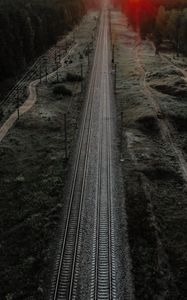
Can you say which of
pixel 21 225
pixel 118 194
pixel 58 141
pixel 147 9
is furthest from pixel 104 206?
pixel 147 9

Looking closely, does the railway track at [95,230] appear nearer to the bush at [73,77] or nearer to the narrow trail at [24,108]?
the narrow trail at [24,108]

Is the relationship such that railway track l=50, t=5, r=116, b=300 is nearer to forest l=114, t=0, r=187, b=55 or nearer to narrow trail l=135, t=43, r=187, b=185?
narrow trail l=135, t=43, r=187, b=185

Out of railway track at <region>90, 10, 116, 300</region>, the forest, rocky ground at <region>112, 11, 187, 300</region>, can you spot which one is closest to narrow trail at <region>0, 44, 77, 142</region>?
railway track at <region>90, 10, 116, 300</region>

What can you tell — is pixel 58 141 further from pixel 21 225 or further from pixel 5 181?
pixel 21 225

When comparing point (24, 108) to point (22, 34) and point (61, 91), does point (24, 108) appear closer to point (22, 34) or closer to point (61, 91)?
point (61, 91)

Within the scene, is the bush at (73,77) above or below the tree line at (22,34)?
below

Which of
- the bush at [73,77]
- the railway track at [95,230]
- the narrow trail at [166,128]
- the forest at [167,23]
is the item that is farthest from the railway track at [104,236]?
the forest at [167,23]
